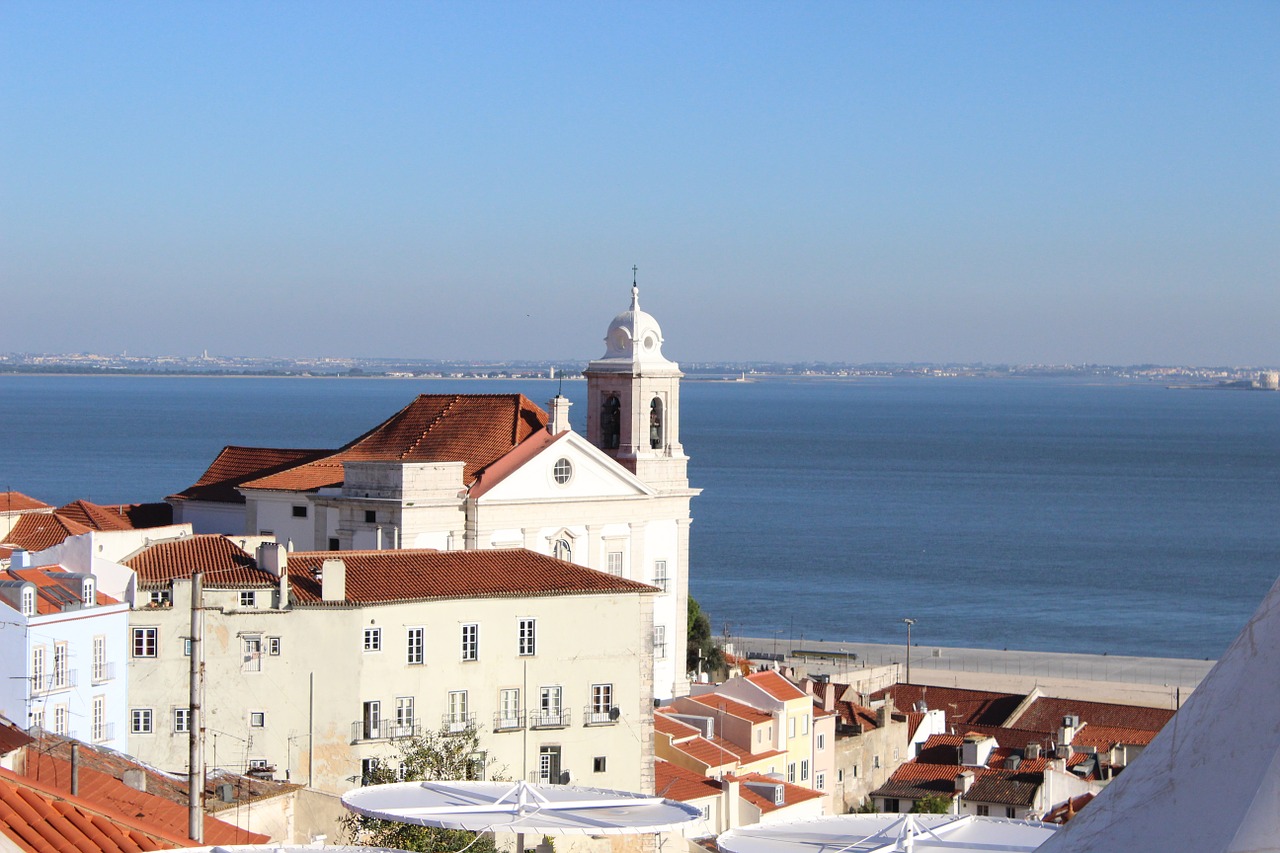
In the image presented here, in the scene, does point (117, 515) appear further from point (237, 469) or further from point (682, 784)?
point (682, 784)

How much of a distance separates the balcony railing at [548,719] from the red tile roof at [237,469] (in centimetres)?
1578

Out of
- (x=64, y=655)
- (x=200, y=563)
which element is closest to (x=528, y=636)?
(x=200, y=563)

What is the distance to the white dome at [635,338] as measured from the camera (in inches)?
1939

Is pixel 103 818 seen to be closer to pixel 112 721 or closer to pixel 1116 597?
pixel 112 721

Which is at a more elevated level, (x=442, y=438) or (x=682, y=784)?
(x=442, y=438)

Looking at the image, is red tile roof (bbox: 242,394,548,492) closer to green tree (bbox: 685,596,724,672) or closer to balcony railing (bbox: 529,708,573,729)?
green tree (bbox: 685,596,724,672)

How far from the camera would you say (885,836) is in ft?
52.9

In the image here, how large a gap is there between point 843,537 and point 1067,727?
2596 inches

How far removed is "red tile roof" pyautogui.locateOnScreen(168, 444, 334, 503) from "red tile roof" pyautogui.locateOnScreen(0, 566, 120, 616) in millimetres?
16275

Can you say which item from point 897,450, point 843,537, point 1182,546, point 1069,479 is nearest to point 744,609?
point 843,537

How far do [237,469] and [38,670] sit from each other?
20878 millimetres

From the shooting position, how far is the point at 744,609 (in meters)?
82.2

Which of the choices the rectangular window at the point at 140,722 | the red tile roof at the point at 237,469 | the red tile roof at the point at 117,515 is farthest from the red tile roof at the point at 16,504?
the rectangular window at the point at 140,722

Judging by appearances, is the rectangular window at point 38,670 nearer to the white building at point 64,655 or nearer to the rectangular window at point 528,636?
the white building at point 64,655
